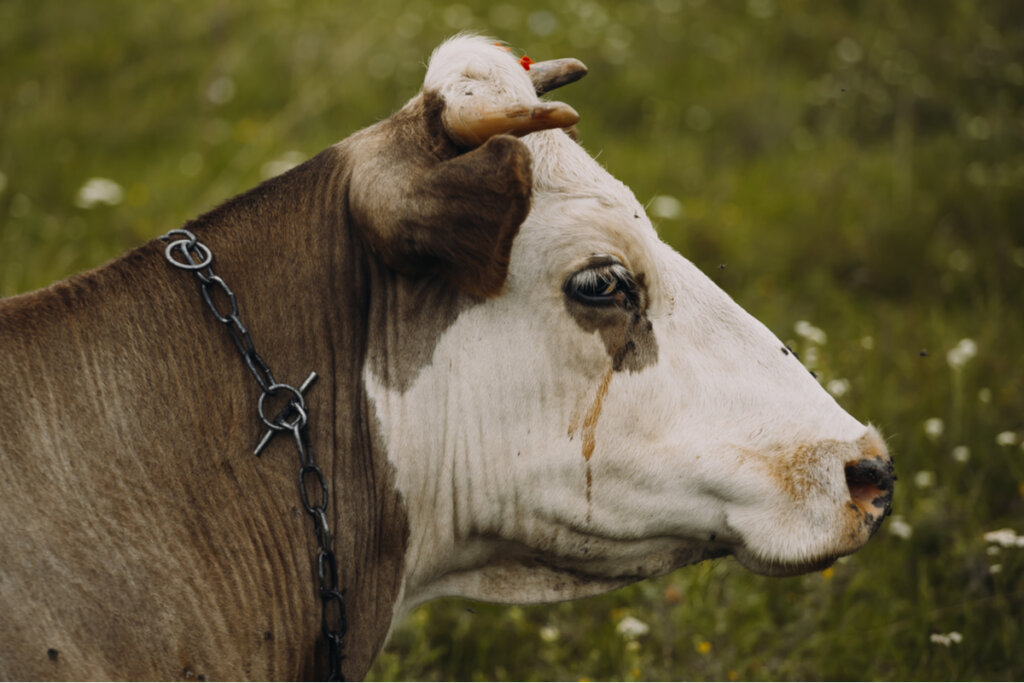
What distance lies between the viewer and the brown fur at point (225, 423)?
95.3 inches

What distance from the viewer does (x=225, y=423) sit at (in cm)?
266

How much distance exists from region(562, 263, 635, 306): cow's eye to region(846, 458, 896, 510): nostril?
827 mm

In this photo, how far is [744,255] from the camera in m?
7.48

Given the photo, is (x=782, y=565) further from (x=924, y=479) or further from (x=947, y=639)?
(x=924, y=479)

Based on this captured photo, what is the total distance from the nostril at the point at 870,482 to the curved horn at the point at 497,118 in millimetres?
1254

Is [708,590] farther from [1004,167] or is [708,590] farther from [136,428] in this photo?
[1004,167]

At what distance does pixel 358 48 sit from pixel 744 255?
4004 mm

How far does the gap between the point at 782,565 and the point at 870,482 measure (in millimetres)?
346

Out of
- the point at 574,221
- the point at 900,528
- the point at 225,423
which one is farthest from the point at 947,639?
the point at 225,423

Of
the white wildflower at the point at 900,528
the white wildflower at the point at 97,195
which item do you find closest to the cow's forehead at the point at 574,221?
the white wildflower at the point at 900,528

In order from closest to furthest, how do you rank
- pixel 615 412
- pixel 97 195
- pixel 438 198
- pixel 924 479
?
pixel 438 198 → pixel 615 412 → pixel 924 479 → pixel 97 195

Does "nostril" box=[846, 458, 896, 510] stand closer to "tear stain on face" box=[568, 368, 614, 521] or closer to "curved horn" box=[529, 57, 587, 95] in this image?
"tear stain on face" box=[568, 368, 614, 521]

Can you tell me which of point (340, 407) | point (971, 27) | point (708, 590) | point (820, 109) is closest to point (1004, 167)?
point (820, 109)

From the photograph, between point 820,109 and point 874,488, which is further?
point 820,109
